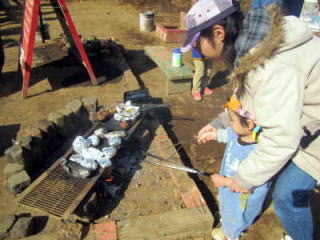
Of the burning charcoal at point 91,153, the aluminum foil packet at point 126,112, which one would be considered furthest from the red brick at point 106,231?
the aluminum foil packet at point 126,112

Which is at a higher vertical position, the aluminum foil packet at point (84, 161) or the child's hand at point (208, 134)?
the child's hand at point (208, 134)

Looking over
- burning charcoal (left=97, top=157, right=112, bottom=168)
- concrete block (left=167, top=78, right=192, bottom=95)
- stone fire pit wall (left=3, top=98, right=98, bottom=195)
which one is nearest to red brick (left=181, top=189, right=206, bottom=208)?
burning charcoal (left=97, top=157, right=112, bottom=168)

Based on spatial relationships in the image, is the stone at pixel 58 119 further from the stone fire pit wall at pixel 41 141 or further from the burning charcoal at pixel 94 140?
the burning charcoal at pixel 94 140

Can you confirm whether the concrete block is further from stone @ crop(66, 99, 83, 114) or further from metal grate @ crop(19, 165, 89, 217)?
metal grate @ crop(19, 165, 89, 217)

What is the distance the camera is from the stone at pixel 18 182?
2.68 m

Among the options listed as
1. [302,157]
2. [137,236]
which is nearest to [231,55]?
[302,157]

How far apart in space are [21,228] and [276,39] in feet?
8.03

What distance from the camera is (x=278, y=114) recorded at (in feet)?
4.66

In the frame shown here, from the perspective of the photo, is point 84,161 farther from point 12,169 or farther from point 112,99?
point 112,99

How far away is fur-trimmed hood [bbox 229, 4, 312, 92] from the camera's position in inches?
56.0

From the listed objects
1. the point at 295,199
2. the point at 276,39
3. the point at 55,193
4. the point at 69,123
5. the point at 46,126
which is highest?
the point at 276,39

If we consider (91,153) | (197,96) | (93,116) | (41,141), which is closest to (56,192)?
(91,153)

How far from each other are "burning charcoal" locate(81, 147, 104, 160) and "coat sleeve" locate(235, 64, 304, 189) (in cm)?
168

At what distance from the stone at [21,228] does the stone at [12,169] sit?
1.89 feet
